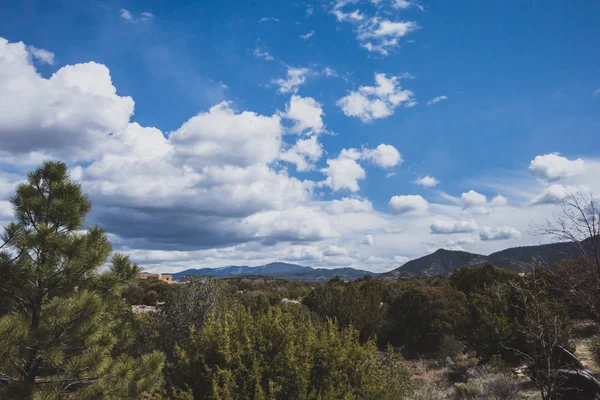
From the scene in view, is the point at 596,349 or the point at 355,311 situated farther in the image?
the point at 355,311

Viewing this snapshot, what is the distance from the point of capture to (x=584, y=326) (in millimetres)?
20281

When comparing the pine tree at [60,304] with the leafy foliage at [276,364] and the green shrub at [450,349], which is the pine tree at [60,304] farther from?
the green shrub at [450,349]

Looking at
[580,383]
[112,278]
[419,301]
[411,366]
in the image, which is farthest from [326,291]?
[112,278]

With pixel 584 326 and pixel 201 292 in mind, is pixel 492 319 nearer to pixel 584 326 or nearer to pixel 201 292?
pixel 584 326

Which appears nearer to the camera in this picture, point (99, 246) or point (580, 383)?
point (99, 246)

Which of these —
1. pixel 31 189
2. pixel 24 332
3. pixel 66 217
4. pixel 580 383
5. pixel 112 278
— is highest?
pixel 31 189

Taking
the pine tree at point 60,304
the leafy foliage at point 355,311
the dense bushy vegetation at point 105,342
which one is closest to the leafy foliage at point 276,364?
the dense bushy vegetation at point 105,342

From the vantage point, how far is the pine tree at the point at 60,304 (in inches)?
265

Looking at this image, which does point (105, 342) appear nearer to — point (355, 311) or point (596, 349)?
point (596, 349)

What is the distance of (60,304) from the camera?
6.64 metres

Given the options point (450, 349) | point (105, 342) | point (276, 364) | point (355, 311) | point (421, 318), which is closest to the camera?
point (276, 364)

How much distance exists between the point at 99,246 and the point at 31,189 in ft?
5.34

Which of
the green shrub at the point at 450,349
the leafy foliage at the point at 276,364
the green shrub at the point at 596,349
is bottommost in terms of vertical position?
the green shrub at the point at 450,349

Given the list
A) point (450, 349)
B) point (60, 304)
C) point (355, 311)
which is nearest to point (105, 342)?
point (60, 304)
